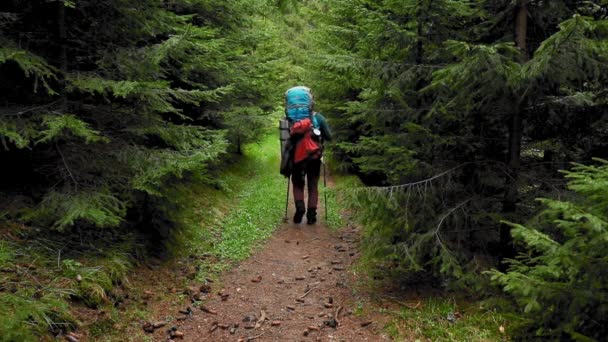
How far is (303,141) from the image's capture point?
9.06 metres

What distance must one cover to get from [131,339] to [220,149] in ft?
9.47

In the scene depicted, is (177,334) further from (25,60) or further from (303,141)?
(303,141)

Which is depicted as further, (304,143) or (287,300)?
(304,143)

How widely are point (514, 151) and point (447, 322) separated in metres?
2.49

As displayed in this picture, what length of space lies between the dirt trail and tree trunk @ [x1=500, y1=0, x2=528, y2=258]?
2176 mm

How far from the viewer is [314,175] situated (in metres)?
9.55

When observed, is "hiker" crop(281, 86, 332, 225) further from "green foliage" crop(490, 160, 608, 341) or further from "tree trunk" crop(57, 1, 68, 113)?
"green foliage" crop(490, 160, 608, 341)

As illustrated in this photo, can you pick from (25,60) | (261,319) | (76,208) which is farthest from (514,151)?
(25,60)

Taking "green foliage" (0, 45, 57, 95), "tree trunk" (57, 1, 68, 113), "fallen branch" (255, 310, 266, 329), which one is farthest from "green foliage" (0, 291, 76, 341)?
"tree trunk" (57, 1, 68, 113)

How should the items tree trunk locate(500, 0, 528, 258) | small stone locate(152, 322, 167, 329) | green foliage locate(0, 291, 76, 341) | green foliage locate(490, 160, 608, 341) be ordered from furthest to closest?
tree trunk locate(500, 0, 528, 258) < small stone locate(152, 322, 167, 329) < green foliage locate(0, 291, 76, 341) < green foliage locate(490, 160, 608, 341)

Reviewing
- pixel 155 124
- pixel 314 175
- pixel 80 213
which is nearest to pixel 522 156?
pixel 314 175

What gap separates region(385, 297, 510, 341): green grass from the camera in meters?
4.74

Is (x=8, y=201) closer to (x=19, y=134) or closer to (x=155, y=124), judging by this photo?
(x=19, y=134)

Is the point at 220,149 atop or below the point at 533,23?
below
